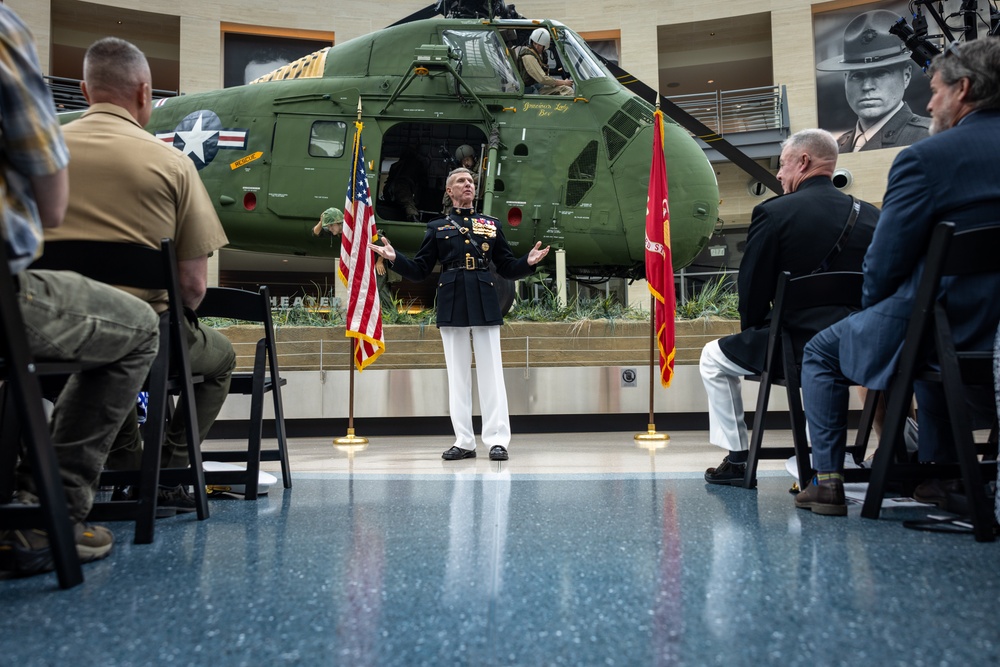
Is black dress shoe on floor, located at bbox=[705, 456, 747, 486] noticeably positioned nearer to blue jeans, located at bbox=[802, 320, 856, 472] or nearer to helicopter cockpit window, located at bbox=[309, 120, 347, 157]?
blue jeans, located at bbox=[802, 320, 856, 472]

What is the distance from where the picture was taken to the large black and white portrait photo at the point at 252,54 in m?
15.6

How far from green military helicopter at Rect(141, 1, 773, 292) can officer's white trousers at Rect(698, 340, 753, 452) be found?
4.13m

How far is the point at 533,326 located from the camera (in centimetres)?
656

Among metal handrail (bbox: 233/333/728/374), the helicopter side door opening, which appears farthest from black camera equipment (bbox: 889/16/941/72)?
the helicopter side door opening

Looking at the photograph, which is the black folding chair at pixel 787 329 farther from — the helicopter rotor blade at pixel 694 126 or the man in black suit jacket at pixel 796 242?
the helicopter rotor blade at pixel 694 126

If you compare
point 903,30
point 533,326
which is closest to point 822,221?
point 533,326

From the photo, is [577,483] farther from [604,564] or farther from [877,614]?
[877,614]

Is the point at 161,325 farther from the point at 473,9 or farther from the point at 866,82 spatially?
the point at 866,82

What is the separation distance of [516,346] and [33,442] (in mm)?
5325

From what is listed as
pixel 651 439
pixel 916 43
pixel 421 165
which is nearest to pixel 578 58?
pixel 421 165

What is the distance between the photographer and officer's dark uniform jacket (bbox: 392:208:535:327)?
430 cm

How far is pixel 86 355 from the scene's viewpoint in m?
1.45

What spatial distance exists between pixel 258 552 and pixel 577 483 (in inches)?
60.0

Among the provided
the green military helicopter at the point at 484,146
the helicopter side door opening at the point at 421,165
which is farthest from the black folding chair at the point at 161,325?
the helicopter side door opening at the point at 421,165
